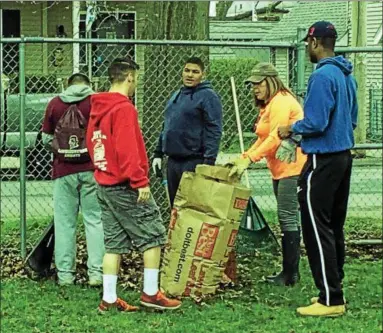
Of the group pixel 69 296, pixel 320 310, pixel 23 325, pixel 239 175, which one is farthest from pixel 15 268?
pixel 320 310

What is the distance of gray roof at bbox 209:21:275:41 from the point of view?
92.3ft

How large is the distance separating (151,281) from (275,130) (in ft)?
4.63

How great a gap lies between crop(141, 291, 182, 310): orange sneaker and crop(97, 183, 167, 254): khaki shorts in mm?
335

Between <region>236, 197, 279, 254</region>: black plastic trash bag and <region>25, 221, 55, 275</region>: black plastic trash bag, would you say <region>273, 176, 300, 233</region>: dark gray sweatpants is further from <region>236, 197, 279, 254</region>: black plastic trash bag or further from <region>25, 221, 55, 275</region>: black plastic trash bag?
<region>25, 221, 55, 275</region>: black plastic trash bag

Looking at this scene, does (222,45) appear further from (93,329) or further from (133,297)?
(93,329)

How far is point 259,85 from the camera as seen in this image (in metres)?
6.95

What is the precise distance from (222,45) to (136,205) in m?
2.29

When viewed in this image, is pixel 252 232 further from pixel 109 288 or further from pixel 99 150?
pixel 99 150

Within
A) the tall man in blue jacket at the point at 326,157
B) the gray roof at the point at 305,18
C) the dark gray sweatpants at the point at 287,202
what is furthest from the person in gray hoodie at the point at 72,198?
the gray roof at the point at 305,18

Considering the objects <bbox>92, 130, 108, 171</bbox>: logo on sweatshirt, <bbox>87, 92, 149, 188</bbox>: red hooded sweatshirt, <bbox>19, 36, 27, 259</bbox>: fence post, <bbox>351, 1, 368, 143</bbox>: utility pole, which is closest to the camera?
<bbox>87, 92, 149, 188</bbox>: red hooded sweatshirt

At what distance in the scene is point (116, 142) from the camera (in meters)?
6.11

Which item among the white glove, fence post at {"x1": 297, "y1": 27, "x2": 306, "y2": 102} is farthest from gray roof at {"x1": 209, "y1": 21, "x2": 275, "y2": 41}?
the white glove

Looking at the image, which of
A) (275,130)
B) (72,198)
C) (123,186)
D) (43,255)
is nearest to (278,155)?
(275,130)

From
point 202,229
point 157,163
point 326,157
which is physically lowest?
point 202,229
